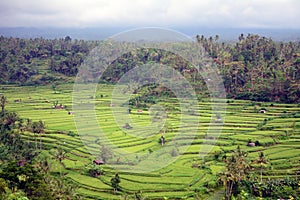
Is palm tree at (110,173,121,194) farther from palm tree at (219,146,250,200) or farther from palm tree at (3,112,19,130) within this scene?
palm tree at (3,112,19,130)

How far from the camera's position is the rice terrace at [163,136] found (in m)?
14.5

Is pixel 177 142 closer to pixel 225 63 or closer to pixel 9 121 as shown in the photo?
pixel 9 121

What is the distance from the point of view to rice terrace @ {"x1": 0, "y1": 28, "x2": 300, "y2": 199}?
14.5 meters

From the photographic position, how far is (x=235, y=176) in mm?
13898

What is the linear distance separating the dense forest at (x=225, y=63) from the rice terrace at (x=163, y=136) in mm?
97

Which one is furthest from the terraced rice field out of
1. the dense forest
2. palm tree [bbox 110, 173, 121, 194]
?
the dense forest

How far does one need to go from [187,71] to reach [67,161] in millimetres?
16820

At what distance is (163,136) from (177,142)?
1069 mm

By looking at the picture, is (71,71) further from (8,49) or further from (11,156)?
(11,156)

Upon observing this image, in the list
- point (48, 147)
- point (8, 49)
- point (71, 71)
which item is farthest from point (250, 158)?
point (8, 49)

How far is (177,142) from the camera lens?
61.6 feet

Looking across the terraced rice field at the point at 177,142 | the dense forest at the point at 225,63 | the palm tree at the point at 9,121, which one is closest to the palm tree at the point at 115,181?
the terraced rice field at the point at 177,142

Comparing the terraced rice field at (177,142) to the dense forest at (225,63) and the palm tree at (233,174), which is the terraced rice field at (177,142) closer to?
the palm tree at (233,174)

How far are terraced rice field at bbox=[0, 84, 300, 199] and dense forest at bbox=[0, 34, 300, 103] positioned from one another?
2.17m
